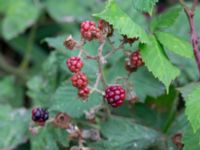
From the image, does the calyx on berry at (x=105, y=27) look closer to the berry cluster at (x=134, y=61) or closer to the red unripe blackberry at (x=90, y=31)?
the red unripe blackberry at (x=90, y=31)

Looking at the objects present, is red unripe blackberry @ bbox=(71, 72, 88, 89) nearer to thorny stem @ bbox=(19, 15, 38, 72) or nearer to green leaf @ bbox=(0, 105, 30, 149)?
green leaf @ bbox=(0, 105, 30, 149)

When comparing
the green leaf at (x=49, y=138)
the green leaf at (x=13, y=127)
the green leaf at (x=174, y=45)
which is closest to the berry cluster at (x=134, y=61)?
the green leaf at (x=174, y=45)

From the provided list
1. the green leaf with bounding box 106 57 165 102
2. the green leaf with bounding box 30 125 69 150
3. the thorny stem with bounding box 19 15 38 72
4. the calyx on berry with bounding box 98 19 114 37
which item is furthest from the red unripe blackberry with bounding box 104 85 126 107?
the thorny stem with bounding box 19 15 38 72

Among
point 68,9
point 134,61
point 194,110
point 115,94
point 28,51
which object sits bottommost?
point 194,110

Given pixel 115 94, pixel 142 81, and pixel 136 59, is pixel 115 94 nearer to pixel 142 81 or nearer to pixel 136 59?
pixel 136 59

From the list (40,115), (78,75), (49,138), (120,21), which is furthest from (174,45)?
(49,138)

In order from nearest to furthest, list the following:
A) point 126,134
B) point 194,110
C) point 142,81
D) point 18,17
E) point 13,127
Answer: point 194,110, point 126,134, point 142,81, point 13,127, point 18,17
